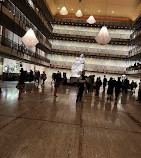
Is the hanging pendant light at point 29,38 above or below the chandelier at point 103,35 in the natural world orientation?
below

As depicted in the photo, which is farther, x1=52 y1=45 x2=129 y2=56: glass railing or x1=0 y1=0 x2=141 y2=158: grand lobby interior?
x1=52 y1=45 x2=129 y2=56: glass railing

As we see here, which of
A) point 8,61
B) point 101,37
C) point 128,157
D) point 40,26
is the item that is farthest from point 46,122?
point 40,26

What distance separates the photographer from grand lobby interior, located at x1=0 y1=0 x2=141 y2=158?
3.49 metres

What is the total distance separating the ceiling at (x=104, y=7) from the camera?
38.4 meters

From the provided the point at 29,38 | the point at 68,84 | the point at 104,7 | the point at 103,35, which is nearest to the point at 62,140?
the point at 29,38

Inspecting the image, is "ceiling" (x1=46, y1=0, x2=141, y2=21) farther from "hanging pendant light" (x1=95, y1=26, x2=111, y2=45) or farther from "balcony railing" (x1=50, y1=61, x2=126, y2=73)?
"hanging pendant light" (x1=95, y1=26, x2=111, y2=45)

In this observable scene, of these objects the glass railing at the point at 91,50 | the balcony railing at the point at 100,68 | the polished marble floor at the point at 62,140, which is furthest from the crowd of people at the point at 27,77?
the glass railing at the point at 91,50

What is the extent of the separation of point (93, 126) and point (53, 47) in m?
44.4

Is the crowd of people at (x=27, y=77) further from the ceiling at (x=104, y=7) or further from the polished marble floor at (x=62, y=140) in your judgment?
the ceiling at (x=104, y=7)

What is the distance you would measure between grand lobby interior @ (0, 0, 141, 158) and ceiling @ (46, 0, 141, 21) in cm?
21

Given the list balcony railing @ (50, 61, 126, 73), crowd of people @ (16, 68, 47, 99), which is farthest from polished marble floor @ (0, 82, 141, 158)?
balcony railing @ (50, 61, 126, 73)

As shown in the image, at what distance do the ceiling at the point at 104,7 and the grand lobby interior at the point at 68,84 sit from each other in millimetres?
206

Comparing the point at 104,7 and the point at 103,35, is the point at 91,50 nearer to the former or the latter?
the point at 104,7

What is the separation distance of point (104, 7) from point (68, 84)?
73.6ft
